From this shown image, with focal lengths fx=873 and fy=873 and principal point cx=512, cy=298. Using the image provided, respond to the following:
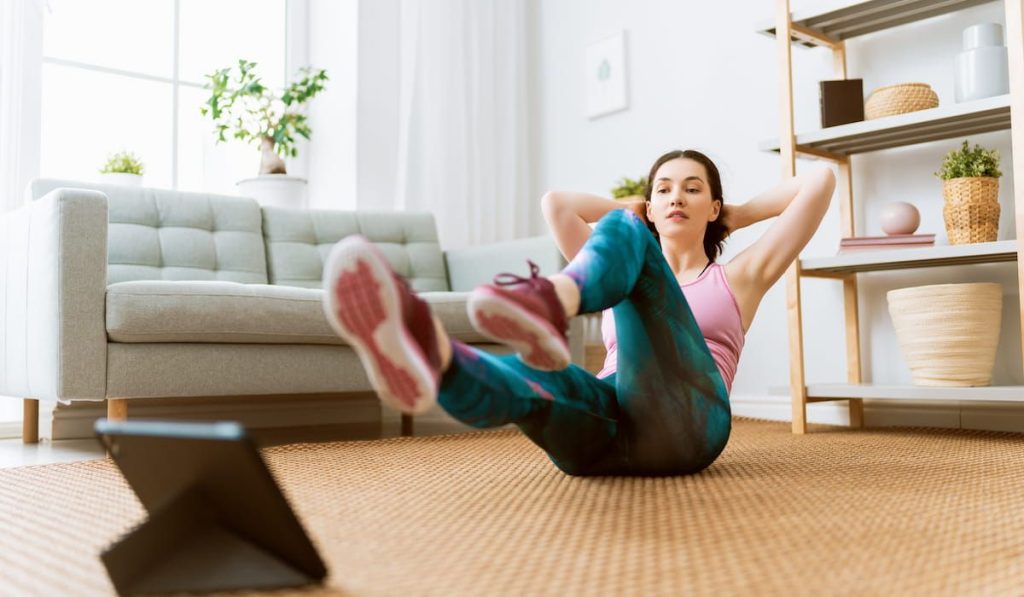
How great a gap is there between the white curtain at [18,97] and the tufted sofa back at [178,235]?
442 mm

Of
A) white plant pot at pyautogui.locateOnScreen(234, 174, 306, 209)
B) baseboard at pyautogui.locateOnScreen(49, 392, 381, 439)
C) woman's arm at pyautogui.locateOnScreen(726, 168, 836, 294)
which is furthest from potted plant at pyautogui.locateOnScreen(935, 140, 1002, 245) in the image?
white plant pot at pyautogui.locateOnScreen(234, 174, 306, 209)

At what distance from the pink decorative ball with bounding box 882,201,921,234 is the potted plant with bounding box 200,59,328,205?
2099 mm

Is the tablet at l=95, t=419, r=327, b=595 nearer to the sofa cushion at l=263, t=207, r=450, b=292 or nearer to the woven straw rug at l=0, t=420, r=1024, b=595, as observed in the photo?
the woven straw rug at l=0, t=420, r=1024, b=595

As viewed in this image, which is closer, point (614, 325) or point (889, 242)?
point (614, 325)

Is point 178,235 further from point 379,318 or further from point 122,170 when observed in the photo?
point 379,318

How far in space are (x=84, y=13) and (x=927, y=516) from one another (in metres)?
3.33

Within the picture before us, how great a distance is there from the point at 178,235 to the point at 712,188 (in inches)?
72.5

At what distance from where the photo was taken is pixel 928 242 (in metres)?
2.45

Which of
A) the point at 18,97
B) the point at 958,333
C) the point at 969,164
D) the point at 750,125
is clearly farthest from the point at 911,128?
the point at 18,97

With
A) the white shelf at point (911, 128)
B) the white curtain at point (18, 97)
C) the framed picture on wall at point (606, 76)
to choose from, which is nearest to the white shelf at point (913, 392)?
the white shelf at point (911, 128)

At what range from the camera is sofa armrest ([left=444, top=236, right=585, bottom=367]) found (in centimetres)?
287

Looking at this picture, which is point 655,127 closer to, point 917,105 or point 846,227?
point 846,227

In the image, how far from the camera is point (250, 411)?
3186 millimetres

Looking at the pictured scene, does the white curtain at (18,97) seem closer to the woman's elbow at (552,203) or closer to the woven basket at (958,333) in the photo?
the woman's elbow at (552,203)
